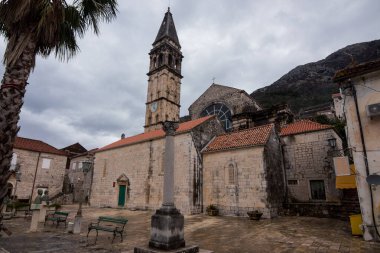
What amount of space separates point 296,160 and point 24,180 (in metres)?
28.7

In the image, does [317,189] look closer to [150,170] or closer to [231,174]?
[231,174]

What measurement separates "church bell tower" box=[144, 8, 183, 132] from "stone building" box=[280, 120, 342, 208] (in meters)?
19.4

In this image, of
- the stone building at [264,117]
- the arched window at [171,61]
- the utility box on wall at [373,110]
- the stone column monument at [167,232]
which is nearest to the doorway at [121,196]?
the stone building at [264,117]

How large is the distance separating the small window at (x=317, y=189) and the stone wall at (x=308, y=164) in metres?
0.18

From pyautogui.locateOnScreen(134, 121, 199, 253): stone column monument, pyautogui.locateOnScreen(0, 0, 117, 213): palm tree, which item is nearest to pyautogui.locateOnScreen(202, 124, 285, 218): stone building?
pyautogui.locateOnScreen(134, 121, 199, 253): stone column monument

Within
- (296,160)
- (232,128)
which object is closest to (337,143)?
(296,160)

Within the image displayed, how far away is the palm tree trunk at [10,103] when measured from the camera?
4.14 metres

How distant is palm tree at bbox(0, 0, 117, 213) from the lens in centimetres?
427

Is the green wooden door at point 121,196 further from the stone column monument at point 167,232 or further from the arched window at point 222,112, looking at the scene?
the stone column monument at point 167,232

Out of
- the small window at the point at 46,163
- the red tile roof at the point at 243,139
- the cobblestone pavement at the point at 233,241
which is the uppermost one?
the red tile roof at the point at 243,139

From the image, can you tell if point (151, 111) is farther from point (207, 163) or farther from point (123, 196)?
point (207, 163)

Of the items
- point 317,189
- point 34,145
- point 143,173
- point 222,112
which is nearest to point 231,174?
point 317,189

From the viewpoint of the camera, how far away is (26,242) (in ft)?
26.0

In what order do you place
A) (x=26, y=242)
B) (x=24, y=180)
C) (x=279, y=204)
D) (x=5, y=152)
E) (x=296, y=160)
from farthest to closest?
(x=24, y=180) < (x=296, y=160) < (x=279, y=204) < (x=26, y=242) < (x=5, y=152)
